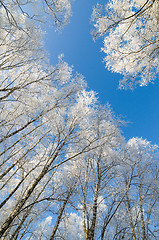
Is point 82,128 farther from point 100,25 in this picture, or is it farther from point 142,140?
point 142,140

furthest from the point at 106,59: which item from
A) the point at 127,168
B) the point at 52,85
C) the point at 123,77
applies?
the point at 127,168

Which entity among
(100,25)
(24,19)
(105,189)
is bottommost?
(105,189)

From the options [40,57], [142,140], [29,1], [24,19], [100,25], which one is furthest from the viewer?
[142,140]

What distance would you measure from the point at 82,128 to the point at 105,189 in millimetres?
2364

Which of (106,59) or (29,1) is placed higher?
(106,59)

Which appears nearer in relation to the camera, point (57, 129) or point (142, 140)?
point (57, 129)

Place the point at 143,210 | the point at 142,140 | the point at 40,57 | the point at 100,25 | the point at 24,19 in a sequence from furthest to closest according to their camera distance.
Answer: the point at 142,140, the point at 143,210, the point at 40,57, the point at 24,19, the point at 100,25

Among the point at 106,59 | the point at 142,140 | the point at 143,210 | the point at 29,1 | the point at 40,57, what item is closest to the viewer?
the point at 29,1

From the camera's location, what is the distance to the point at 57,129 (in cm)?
454

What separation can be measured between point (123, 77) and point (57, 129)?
288cm

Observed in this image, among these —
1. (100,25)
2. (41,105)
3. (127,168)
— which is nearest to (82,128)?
(41,105)

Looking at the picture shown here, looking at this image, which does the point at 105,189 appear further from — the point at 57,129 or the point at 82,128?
the point at 57,129

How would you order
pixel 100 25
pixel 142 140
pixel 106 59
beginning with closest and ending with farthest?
pixel 100 25 → pixel 106 59 → pixel 142 140

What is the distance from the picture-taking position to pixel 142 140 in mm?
8789
